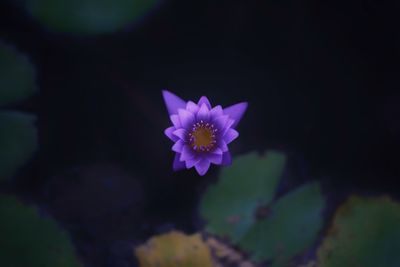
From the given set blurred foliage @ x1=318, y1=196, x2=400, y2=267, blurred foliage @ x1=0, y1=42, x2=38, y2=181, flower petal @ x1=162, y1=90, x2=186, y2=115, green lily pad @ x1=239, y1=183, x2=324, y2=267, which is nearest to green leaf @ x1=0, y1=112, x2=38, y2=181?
blurred foliage @ x1=0, y1=42, x2=38, y2=181

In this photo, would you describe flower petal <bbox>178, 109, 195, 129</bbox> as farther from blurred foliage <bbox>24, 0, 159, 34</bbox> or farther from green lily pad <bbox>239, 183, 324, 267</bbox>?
blurred foliage <bbox>24, 0, 159, 34</bbox>

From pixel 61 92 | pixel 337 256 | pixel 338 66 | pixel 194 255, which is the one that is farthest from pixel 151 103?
pixel 337 256

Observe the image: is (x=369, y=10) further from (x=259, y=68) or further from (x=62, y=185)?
(x=62, y=185)

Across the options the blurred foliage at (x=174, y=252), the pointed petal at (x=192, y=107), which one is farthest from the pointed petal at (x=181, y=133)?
the blurred foliage at (x=174, y=252)

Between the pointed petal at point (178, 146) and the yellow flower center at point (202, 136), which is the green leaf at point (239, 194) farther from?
the pointed petal at point (178, 146)

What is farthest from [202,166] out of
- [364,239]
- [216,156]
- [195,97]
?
[364,239]

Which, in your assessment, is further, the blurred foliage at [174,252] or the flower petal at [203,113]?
the blurred foliage at [174,252]
